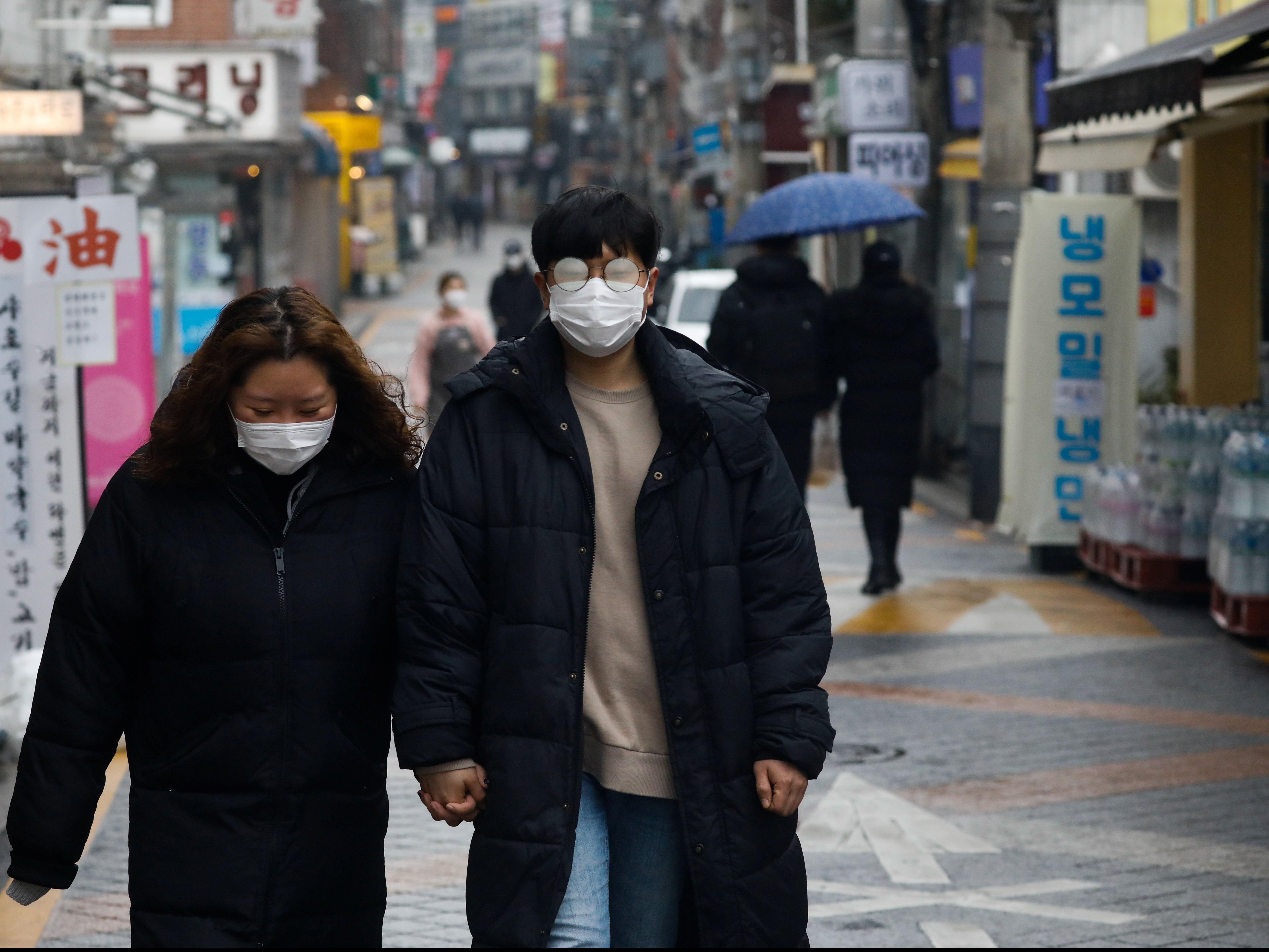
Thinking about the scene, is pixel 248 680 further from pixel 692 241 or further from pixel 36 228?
pixel 692 241

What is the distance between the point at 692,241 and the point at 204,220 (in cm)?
1361

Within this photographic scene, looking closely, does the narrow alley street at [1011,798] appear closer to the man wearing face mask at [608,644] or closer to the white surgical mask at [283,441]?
the man wearing face mask at [608,644]

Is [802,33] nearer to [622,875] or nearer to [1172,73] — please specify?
[1172,73]

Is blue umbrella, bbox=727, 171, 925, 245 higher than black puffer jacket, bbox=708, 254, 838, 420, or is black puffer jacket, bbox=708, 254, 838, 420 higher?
blue umbrella, bbox=727, 171, 925, 245

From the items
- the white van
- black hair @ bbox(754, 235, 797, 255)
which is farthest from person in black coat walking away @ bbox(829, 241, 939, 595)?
the white van

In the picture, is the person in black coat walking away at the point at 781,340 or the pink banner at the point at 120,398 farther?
the person in black coat walking away at the point at 781,340

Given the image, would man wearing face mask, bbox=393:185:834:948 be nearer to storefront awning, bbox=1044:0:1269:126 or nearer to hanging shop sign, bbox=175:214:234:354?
storefront awning, bbox=1044:0:1269:126

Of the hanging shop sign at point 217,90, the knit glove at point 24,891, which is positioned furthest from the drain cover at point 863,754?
the hanging shop sign at point 217,90

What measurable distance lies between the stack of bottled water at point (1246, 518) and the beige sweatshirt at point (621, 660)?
6536 millimetres

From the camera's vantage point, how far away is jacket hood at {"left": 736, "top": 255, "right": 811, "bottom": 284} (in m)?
10.5

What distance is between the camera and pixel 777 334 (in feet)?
34.3

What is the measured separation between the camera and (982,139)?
46.2 ft

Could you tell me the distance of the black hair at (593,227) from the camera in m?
3.42

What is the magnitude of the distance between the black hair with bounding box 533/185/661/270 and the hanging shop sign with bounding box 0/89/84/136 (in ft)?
26.9
